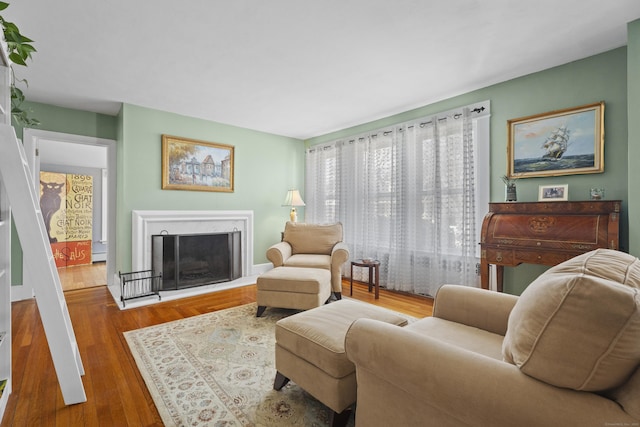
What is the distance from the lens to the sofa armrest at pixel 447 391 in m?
0.74

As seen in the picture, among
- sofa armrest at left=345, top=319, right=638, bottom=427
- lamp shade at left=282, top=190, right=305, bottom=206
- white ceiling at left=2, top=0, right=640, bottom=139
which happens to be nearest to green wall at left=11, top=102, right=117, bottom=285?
white ceiling at left=2, top=0, right=640, bottom=139

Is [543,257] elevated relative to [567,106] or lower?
lower

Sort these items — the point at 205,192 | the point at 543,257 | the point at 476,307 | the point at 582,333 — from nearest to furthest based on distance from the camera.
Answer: the point at 582,333, the point at 476,307, the point at 543,257, the point at 205,192

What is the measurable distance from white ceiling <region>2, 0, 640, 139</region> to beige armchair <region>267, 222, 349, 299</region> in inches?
64.2

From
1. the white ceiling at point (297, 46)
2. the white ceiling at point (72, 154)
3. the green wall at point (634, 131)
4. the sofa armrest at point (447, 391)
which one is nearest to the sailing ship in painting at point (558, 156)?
the green wall at point (634, 131)

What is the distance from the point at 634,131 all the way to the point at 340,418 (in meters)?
2.72

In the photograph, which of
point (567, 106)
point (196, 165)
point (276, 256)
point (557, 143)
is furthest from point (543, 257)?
point (196, 165)

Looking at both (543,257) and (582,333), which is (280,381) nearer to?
(582,333)

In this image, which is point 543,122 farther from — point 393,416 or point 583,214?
point 393,416

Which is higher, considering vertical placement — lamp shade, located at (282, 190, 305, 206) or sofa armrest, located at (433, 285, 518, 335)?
lamp shade, located at (282, 190, 305, 206)

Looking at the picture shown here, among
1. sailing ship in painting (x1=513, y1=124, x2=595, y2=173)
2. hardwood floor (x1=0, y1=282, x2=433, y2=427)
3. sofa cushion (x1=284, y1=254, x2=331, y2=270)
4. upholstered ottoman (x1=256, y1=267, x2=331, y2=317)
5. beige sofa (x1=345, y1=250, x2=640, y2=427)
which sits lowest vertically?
hardwood floor (x1=0, y1=282, x2=433, y2=427)

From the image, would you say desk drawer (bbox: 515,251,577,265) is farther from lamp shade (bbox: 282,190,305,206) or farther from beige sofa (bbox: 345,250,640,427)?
lamp shade (bbox: 282,190,305,206)

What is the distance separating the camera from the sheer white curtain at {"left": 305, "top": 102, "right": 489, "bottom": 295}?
3297 mm

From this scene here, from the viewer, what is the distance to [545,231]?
2443 mm
